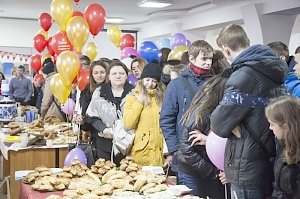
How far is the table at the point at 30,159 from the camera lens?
3.99 metres

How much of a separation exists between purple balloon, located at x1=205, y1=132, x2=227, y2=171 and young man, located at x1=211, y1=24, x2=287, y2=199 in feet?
Answer: 0.36

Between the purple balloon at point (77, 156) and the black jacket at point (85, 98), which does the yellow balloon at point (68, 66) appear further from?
the purple balloon at point (77, 156)

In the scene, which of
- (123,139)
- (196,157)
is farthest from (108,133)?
(196,157)

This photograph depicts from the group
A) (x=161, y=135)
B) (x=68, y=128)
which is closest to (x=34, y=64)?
(x=68, y=128)

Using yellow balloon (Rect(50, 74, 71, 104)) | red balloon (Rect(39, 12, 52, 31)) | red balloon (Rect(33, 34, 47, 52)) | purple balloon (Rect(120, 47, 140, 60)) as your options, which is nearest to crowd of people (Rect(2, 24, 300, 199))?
yellow balloon (Rect(50, 74, 71, 104))

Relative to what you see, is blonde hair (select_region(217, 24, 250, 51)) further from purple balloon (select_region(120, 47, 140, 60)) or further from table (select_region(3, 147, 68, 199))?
purple balloon (select_region(120, 47, 140, 60))

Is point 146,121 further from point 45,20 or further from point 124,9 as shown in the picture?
point 124,9

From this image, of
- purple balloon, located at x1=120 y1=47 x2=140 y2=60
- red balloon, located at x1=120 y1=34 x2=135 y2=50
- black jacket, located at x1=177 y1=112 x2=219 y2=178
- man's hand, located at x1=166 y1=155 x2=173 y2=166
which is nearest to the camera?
black jacket, located at x1=177 y1=112 x2=219 y2=178

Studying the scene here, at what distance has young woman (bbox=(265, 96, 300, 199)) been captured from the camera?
2047mm

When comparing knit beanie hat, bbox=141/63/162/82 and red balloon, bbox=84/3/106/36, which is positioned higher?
red balloon, bbox=84/3/106/36

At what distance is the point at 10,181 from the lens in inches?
160

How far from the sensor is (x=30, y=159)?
160 inches

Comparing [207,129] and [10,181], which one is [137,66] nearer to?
[10,181]

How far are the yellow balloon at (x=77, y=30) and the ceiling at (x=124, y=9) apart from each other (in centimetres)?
389
